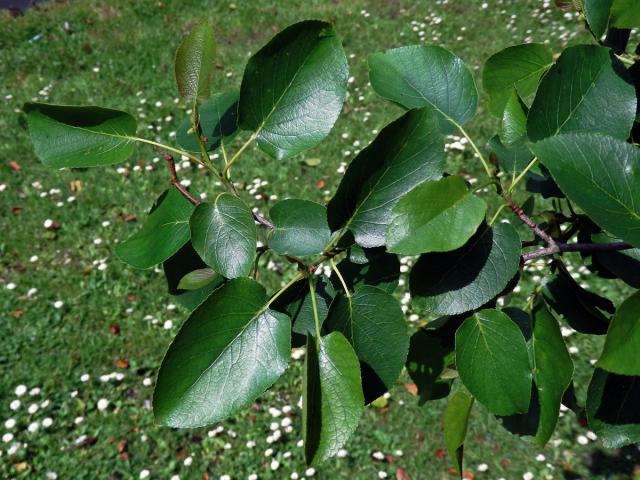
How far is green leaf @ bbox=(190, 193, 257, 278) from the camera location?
0.62 m

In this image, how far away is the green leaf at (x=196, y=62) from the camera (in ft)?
2.19

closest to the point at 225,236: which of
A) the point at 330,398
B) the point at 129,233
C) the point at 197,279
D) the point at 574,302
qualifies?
the point at 197,279

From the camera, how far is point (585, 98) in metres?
0.65

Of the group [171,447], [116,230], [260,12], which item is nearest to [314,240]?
[171,447]

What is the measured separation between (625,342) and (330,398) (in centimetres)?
25

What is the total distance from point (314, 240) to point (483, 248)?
0.17 meters

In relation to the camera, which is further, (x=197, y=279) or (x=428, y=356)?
(x=428, y=356)

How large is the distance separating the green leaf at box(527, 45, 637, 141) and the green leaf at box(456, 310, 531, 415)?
0.20m

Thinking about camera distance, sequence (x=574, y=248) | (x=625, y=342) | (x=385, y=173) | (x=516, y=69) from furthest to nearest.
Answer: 1. (x=516, y=69)
2. (x=574, y=248)
3. (x=385, y=173)
4. (x=625, y=342)

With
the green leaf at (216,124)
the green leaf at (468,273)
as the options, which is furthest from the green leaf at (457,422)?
the green leaf at (216,124)

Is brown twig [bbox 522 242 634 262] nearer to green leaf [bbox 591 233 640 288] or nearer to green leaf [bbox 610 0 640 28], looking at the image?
green leaf [bbox 591 233 640 288]

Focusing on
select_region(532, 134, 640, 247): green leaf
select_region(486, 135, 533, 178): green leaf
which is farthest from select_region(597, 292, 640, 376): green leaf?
select_region(486, 135, 533, 178): green leaf

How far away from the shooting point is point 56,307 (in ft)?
10.8

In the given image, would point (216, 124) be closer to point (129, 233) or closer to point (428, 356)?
point (428, 356)
